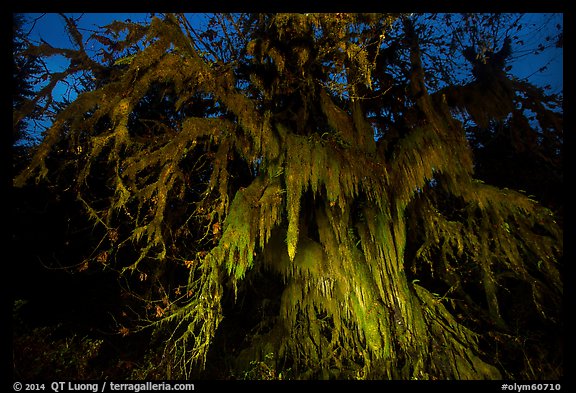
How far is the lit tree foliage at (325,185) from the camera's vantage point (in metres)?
3.54

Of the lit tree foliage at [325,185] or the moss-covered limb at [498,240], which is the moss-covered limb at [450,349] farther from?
the moss-covered limb at [498,240]

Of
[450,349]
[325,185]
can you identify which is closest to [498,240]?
[450,349]

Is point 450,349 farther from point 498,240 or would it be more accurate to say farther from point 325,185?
point 325,185

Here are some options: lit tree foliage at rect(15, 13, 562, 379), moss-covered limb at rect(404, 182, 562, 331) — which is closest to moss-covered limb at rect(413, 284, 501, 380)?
lit tree foliage at rect(15, 13, 562, 379)

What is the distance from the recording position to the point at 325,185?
361 centimetres

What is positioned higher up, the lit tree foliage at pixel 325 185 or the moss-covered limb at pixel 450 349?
the lit tree foliage at pixel 325 185

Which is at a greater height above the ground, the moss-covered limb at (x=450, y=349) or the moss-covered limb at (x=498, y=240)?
the moss-covered limb at (x=498, y=240)

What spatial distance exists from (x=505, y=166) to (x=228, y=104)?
233 inches

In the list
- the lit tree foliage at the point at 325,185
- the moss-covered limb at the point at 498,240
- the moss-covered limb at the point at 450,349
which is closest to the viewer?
the lit tree foliage at the point at 325,185

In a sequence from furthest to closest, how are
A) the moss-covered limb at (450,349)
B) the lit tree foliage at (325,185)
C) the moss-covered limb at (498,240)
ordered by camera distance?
1. the moss-covered limb at (498,240)
2. the moss-covered limb at (450,349)
3. the lit tree foliage at (325,185)

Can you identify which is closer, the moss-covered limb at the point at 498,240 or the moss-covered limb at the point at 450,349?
the moss-covered limb at the point at 450,349

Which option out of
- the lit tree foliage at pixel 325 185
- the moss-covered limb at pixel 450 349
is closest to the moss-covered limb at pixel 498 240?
the lit tree foliage at pixel 325 185

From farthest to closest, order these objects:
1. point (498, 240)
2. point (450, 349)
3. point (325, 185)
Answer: point (498, 240)
point (450, 349)
point (325, 185)

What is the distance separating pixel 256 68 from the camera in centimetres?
416
